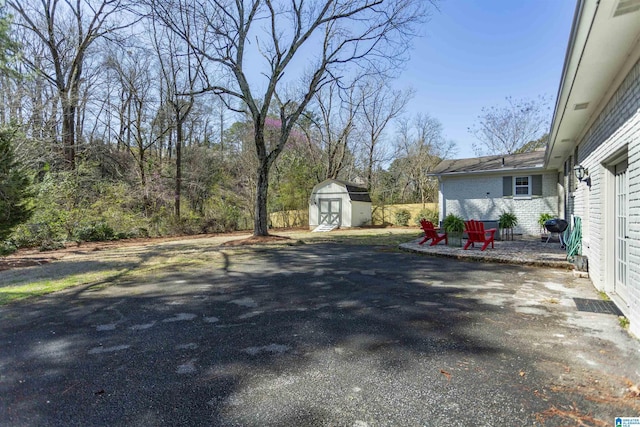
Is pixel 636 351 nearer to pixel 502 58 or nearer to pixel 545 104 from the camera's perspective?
pixel 502 58

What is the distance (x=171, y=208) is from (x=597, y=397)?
1858 cm

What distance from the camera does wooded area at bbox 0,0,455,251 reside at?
11.8 metres

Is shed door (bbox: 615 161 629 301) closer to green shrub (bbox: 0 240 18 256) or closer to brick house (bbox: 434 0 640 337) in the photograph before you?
brick house (bbox: 434 0 640 337)

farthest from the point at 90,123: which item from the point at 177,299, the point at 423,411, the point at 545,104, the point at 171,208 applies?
the point at 545,104

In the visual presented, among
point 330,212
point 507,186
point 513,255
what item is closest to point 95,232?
point 330,212

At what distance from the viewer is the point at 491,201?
13914 millimetres

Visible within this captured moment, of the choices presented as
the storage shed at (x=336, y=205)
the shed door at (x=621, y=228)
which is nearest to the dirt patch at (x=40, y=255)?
the storage shed at (x=336, y=205)

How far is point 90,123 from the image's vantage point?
18641mm

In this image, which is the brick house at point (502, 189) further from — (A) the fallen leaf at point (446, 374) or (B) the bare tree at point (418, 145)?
(A) the fallen leaf at point (446, 374)

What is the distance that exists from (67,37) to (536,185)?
21060mm

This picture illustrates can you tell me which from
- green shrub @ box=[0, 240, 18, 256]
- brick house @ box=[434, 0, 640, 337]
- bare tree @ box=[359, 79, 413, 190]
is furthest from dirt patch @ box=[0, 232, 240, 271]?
bare tree @ box=[359, 79, 413, 190]

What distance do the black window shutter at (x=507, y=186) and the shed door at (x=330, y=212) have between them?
31.0 ft

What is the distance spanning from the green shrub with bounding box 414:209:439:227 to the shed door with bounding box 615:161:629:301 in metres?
15.4

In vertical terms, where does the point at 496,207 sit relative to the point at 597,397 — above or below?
above
